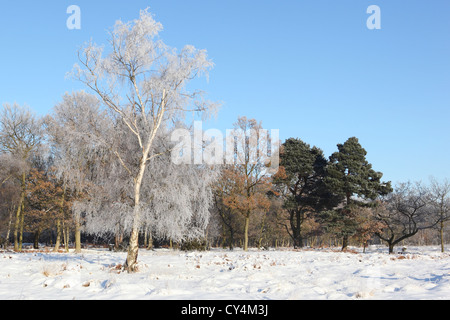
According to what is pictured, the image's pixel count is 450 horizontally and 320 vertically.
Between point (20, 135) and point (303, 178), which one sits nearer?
point (20, 135)

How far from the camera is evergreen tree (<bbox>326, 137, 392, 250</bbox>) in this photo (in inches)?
1254

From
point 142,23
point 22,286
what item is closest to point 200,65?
point 142,23

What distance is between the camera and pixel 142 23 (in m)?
12.6

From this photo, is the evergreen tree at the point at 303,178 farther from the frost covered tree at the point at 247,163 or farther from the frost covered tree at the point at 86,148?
the frost covered tree at the point at 86,148

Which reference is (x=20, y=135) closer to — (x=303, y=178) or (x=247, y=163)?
(x=247, y=163)

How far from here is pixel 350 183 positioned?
31.5 metres

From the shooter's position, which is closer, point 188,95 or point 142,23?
point 142,23

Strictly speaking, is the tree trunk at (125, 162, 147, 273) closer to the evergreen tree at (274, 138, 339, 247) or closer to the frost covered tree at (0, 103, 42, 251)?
the frost covered tree at (0, 103, 42, 251)

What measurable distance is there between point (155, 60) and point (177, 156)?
3.95 metres

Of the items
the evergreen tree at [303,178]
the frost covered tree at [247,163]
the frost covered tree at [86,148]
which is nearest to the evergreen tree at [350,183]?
the evergreen tree at [303,178]

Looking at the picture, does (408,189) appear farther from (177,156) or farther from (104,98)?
(104,98)

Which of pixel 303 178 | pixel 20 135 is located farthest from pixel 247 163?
pixel 20 135
